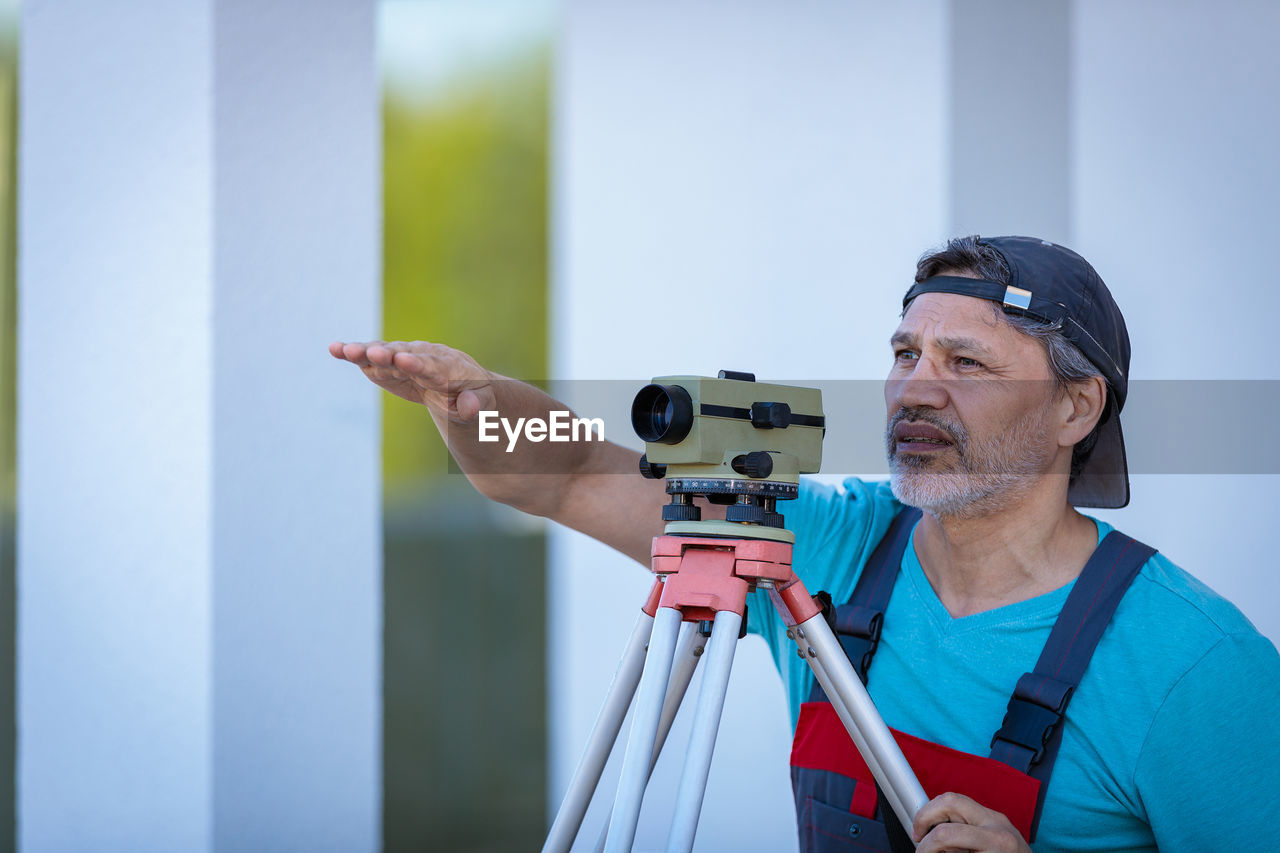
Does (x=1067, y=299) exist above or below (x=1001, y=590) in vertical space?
above

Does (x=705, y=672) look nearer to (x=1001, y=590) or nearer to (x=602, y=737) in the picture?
(x=602, y=737)

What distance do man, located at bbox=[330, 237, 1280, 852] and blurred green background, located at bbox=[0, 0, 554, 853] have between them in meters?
1.09

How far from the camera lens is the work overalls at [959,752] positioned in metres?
1.36

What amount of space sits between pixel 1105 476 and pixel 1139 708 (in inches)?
18.0

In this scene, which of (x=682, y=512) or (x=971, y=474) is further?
(x=971, y=474)

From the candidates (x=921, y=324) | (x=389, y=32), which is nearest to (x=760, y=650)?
(x=921, y=324)

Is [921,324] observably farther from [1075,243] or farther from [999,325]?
[1075,243]

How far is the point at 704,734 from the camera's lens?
1.18 m

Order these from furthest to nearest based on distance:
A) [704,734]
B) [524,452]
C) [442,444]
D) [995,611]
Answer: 1. [442,444]
2. [524,452]
3. [995,611]
4. [704,734]

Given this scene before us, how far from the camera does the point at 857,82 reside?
2367mm

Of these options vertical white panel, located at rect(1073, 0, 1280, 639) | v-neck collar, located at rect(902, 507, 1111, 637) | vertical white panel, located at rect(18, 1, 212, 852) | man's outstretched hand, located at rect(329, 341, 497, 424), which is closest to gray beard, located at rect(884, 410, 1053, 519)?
v-neck collar, located at rect(902, 507, 1111, 637)

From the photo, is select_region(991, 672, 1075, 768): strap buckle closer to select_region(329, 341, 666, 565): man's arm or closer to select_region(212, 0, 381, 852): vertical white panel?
select_region(329, 341, 666, 565): man's arm

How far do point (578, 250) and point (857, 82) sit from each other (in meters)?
0.76

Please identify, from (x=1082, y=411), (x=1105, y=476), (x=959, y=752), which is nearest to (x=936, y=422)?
(x=1082, y=411)
